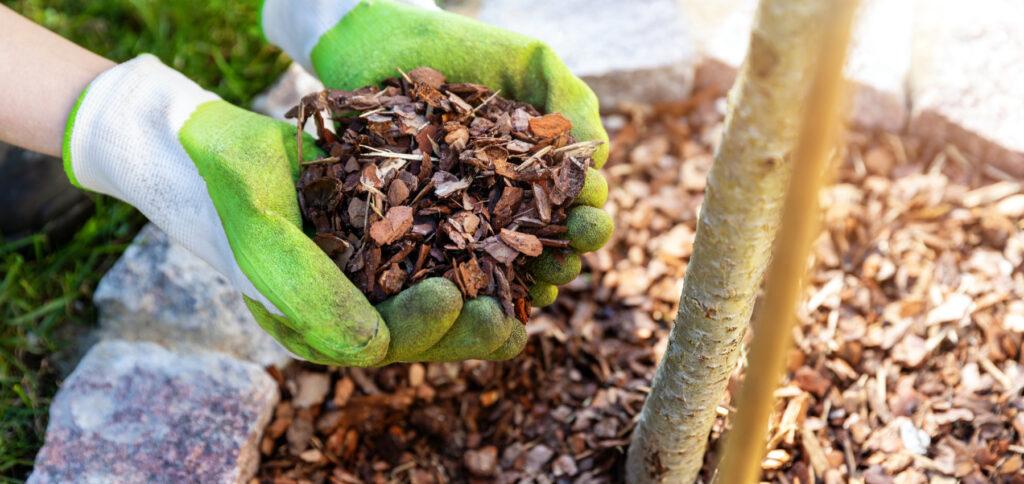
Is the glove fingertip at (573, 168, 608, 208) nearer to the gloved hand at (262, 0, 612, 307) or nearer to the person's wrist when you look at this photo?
the gloved hand at (262, 0, 612, 307)

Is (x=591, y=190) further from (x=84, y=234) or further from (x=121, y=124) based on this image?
(x=84, y=234)

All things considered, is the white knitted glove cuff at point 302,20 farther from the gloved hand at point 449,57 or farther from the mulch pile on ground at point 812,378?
the mulch pile on ground at point 812,378

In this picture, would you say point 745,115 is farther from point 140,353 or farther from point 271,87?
point 271,87

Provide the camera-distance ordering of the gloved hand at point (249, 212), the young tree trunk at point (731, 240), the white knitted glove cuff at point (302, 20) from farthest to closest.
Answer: the white knitted glove cuff at point (302, 20) → the gloved hand at point (249, 212) → the young tree trunk at point (731, 240)

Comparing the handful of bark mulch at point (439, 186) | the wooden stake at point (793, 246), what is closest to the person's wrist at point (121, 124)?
the handful of bark mulch at point (439, 186)

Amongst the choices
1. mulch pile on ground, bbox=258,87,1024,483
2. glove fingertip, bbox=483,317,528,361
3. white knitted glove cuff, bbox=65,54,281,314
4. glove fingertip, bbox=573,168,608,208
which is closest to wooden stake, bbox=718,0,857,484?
glove fingertip, bbox=483,317,528,361

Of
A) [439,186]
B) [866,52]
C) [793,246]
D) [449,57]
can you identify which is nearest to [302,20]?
[449,57]
